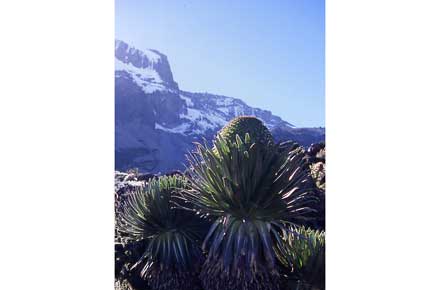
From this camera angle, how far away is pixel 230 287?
202 centimetres

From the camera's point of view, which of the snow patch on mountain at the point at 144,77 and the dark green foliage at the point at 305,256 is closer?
the dark green foliage at the point at 305,256

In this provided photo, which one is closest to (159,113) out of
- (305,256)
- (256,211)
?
(256,211)

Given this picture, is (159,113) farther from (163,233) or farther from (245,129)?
(163,233)

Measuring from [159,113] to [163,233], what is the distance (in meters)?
0.58

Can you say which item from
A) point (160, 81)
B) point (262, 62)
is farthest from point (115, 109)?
point (262, 62)

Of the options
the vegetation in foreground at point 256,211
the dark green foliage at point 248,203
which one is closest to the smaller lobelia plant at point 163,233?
the vegetation in foreground at point 256,211

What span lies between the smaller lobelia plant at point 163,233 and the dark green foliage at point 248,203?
28 cm

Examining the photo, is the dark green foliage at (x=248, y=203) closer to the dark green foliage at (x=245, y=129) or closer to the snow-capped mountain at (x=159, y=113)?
the dark green foliage at (x=245, y=129)

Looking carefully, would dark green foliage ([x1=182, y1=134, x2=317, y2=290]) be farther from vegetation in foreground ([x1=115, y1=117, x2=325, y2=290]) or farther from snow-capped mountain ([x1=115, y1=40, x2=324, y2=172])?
snow-capped mountain ([x1=115, y1=40, x2=324, y2=172])

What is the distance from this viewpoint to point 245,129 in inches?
88.8

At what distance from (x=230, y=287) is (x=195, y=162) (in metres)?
0.53

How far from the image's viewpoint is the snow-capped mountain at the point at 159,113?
2.29m

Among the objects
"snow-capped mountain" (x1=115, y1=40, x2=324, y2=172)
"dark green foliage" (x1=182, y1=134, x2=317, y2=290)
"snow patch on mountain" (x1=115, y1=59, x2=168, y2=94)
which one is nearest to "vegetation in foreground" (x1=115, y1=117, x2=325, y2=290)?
"dark green foliage" (x1=182, y1=134, x2=317, y2=290)
